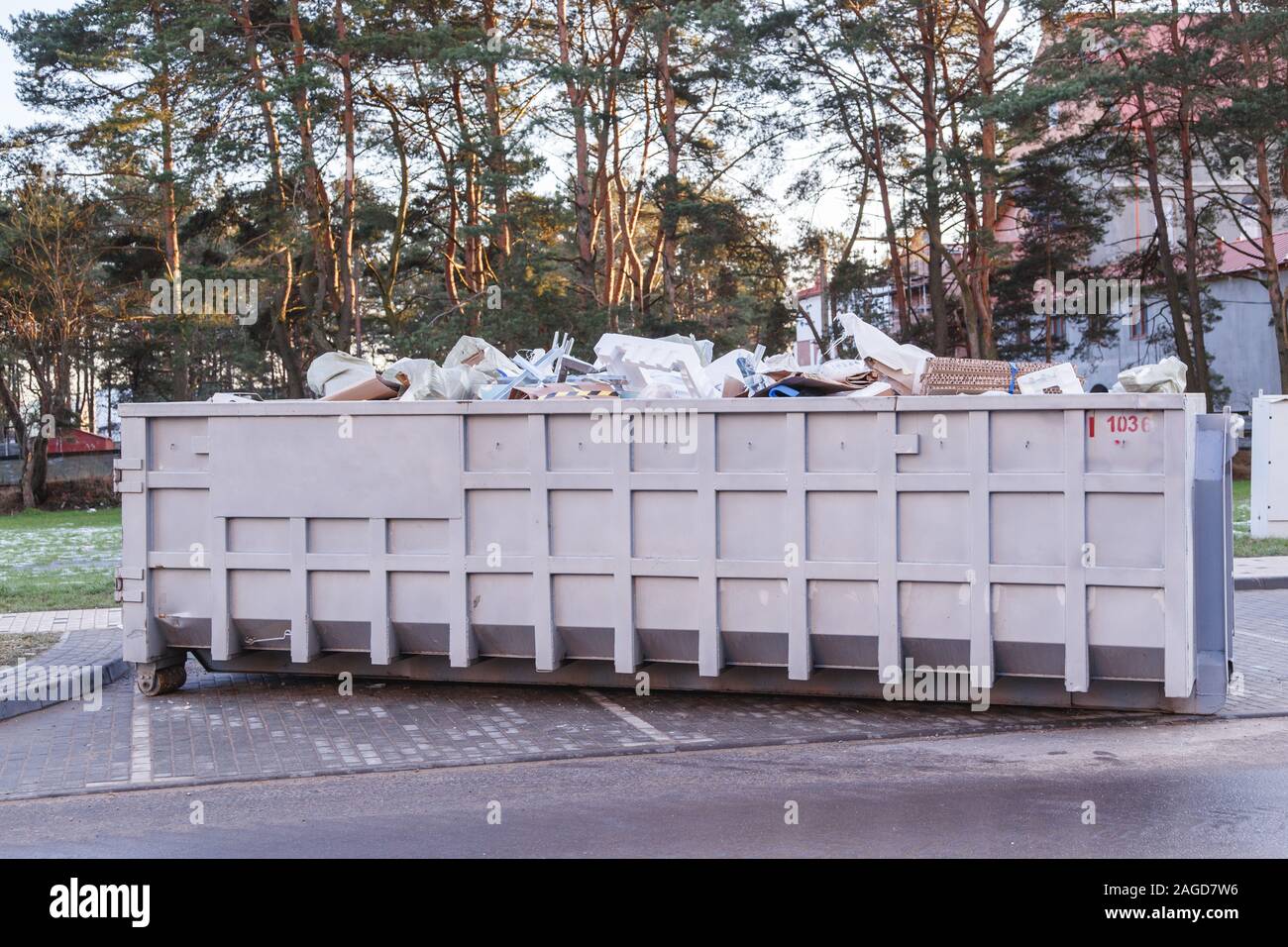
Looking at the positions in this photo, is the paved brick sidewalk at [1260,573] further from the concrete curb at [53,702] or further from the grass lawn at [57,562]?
the grass lawn at [57,562]

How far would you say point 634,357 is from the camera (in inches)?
325

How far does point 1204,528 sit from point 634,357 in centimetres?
343

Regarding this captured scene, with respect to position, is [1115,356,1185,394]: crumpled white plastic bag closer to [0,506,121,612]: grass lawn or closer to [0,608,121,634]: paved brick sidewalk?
[0,608,121,634]: paved brick sidewalk

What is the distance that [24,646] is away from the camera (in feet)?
32.7

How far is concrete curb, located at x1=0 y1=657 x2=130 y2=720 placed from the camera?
26.4ft

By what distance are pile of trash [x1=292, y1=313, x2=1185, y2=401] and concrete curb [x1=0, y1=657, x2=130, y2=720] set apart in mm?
2443

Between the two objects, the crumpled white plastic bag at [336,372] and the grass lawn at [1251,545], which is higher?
the crumpled white plastic bag at [336,372]

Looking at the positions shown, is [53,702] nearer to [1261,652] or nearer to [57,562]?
[1261,652]

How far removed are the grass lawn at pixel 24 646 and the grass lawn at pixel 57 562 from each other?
73.6 inches

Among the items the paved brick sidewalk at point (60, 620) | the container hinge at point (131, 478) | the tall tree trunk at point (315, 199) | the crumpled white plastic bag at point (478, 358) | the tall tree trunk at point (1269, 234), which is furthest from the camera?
the tall tree trunk at point (1269, 234)

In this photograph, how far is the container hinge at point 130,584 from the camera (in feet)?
27.7

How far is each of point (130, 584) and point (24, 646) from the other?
82.2 inches

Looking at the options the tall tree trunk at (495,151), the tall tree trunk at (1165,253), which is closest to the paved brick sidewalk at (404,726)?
the tall tree trunk at (495,151)

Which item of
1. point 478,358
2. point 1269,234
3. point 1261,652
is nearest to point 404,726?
point 478,358
